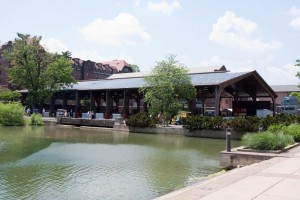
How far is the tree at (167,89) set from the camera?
33750 millimetres

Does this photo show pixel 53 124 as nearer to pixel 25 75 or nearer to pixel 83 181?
pixel 25 75

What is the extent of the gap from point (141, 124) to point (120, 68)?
Answer: 91842 millimetres

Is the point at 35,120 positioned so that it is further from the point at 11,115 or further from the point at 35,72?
the point at 35,72

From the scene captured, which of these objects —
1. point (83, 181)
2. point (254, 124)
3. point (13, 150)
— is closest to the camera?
point (83, 181)

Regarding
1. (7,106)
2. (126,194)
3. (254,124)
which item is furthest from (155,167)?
(7,106)

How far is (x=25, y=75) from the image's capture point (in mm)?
52312

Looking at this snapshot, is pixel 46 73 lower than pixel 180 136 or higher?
higher

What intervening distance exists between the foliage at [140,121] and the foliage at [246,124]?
317 inches

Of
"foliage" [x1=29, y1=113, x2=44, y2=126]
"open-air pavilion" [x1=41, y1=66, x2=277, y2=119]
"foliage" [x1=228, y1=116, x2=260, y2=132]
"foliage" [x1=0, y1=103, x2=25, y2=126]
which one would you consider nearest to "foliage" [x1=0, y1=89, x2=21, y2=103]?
"open-air pavilion" [x1=41, y1=66, x2=277, y2=119]

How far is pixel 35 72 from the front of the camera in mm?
53188

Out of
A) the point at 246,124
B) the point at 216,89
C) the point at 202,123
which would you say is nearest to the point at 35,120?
the point at 216,89

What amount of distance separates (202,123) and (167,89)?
6.01 m

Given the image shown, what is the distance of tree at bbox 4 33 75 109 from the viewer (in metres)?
52.0

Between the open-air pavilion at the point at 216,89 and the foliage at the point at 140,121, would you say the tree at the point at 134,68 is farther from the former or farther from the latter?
the foliage at the point at 140,121
